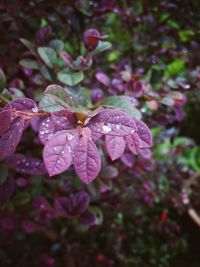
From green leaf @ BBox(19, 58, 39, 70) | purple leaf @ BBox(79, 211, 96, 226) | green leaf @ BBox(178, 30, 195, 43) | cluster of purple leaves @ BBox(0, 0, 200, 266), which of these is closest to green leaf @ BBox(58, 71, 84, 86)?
cluster of purple leaves @ BBox(0, 0, 200, 266)

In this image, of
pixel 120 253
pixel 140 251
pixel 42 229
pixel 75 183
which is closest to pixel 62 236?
pixel 42 229

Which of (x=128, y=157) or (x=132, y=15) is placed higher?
(x=132, y=15)

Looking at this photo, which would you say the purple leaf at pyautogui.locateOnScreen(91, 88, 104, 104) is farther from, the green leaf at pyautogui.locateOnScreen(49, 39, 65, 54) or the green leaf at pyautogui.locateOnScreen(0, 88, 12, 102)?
the green leaf at pyautogui.locateOnScreen(0, 88, 12, 102)

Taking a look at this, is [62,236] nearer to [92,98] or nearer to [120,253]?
[120,253]

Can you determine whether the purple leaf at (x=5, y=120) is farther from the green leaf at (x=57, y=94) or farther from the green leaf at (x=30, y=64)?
the green leaf at (x=30, y=64)

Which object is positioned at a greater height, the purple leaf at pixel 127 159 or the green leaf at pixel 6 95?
the green leaf at pixel 6 95

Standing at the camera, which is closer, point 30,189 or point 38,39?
point 38,39

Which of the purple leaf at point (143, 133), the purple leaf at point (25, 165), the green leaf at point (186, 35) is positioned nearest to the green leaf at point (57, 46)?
the purple leaf at point (25, 165)
